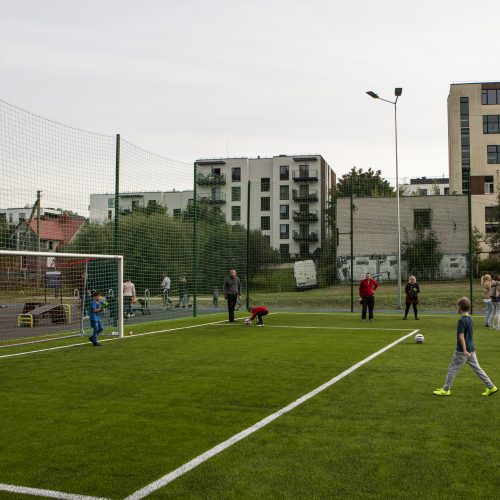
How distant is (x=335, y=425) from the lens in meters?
6.66

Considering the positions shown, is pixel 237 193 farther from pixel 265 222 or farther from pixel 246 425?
pixel 246 425

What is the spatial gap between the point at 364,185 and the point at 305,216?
4113cm

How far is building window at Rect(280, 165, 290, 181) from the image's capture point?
81.7m

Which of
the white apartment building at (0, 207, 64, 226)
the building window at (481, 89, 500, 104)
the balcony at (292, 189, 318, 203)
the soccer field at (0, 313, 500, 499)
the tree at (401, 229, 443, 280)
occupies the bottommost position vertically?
the soccer field at (0, 313, 500, 499)

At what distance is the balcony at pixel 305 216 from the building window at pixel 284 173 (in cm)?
491

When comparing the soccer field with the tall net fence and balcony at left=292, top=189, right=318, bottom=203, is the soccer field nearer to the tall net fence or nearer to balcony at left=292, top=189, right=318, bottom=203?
the tall net fence

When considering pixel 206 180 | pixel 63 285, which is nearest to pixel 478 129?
pixel 206 180

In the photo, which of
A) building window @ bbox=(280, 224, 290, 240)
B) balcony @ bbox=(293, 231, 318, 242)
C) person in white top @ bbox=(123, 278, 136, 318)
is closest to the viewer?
person in white top @ bbox=(123, 278, 136, 318)

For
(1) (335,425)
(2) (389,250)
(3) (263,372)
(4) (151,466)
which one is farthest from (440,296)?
(4) (151,466)

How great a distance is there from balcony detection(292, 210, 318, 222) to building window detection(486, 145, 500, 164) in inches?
1006

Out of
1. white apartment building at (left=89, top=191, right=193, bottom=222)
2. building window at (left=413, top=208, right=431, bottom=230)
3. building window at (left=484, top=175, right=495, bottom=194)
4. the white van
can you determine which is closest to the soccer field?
white apartment building at (left=89, top=191, right=193, bottom=222)

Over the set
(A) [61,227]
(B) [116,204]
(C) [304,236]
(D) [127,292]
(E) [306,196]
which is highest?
(E) [306,196]

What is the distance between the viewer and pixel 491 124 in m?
61.4

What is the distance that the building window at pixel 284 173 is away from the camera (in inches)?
3216
